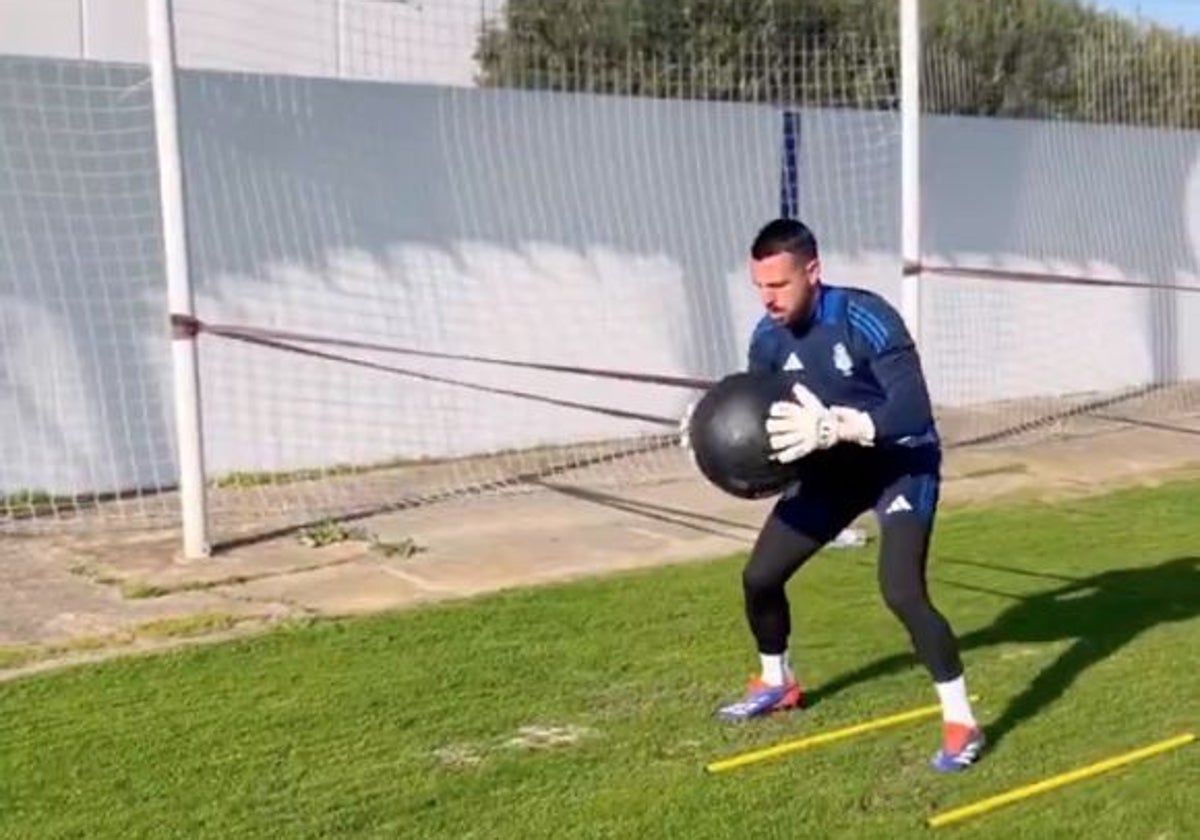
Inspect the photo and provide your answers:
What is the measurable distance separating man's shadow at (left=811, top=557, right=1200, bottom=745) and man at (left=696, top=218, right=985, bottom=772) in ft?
1.80

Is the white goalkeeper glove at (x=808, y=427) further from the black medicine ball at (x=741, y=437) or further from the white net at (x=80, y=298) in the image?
the white net at (x=80, y=298)

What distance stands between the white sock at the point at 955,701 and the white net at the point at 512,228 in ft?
13.8

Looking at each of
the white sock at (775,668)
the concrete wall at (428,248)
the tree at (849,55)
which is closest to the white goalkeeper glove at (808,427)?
the white sock at (775,668)

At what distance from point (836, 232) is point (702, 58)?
173 centimetres

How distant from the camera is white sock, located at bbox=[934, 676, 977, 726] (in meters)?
5.68

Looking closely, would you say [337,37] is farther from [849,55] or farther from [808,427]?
[808,427]

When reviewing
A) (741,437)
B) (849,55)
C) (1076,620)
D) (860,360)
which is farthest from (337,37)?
(741,437)

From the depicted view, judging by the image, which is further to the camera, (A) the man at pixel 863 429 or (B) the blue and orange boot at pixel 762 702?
(B) the blue and orange boot at pixel 762 702

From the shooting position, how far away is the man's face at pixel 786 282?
5.50 meters

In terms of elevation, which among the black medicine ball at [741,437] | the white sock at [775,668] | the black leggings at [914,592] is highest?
the black medicine ball at [741,437]

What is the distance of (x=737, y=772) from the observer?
220 inches

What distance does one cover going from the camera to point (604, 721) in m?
6.18

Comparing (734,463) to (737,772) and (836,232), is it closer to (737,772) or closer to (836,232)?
(737,772)

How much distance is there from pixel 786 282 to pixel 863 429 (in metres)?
0.55
